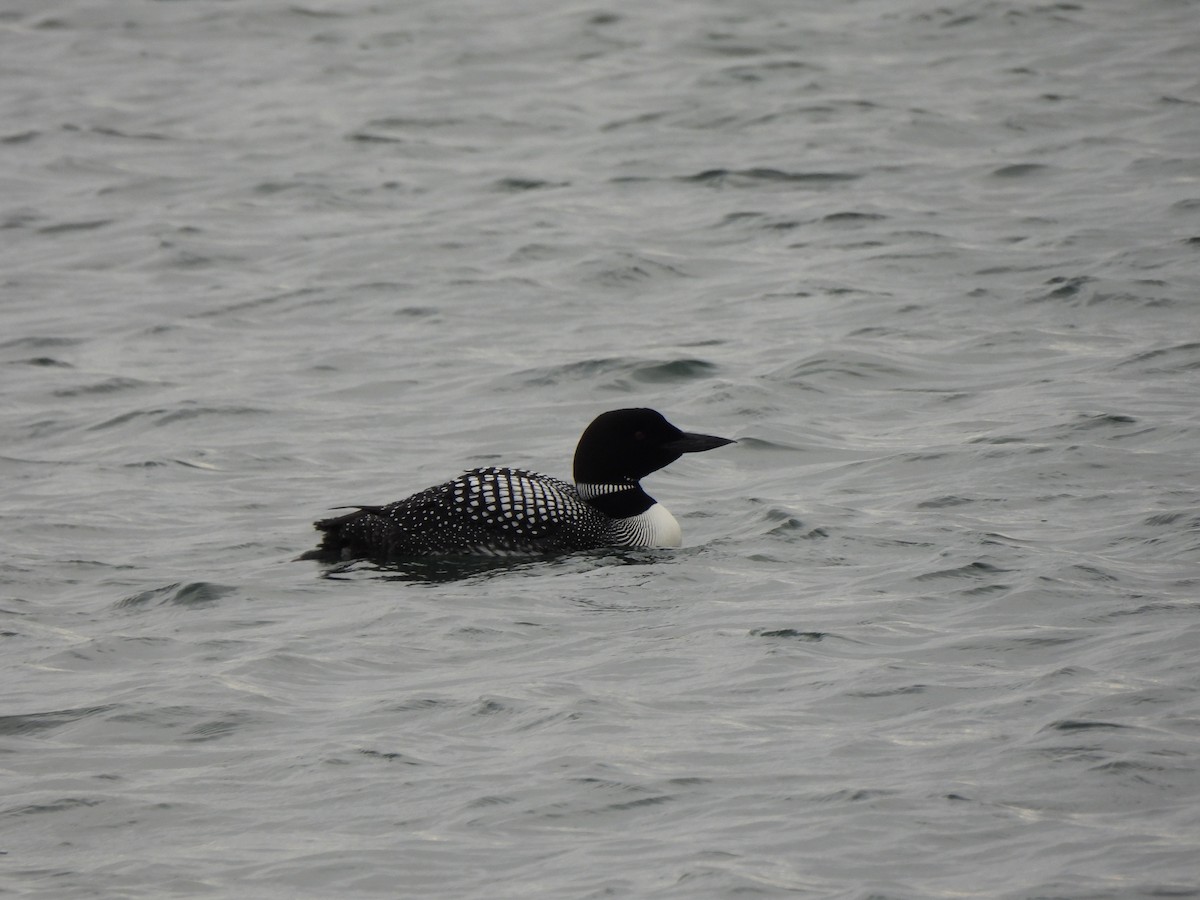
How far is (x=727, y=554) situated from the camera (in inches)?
279

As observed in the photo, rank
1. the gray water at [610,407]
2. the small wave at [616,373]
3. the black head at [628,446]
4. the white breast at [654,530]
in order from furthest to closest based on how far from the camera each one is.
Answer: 1. the small wave at [616,373]
2. the black head at [628,446]
3. the white breast at [654,530]
4. the gray water at [610,407]

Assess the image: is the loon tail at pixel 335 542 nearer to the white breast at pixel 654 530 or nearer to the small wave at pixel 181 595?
the small wave at pixel 181 595

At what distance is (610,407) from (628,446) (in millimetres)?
1567

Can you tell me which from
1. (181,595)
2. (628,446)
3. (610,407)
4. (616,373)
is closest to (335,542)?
(181,595)

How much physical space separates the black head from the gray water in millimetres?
322

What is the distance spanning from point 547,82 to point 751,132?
99.6 inches

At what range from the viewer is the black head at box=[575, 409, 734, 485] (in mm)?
7453

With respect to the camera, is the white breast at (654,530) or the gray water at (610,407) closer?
the gray water at (610,407)

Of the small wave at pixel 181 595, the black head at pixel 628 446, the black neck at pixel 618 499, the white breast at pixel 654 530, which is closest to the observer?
the small wave at pixel 181 595

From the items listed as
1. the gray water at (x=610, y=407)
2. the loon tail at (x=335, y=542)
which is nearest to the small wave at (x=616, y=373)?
the gray water at (x=610, y=407)

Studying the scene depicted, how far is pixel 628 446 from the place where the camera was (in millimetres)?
7477

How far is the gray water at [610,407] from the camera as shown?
484 centimetres

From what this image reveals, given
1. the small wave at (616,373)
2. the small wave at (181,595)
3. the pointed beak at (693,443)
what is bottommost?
the small wave at (616,373)

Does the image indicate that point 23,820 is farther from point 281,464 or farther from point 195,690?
point 281,464
